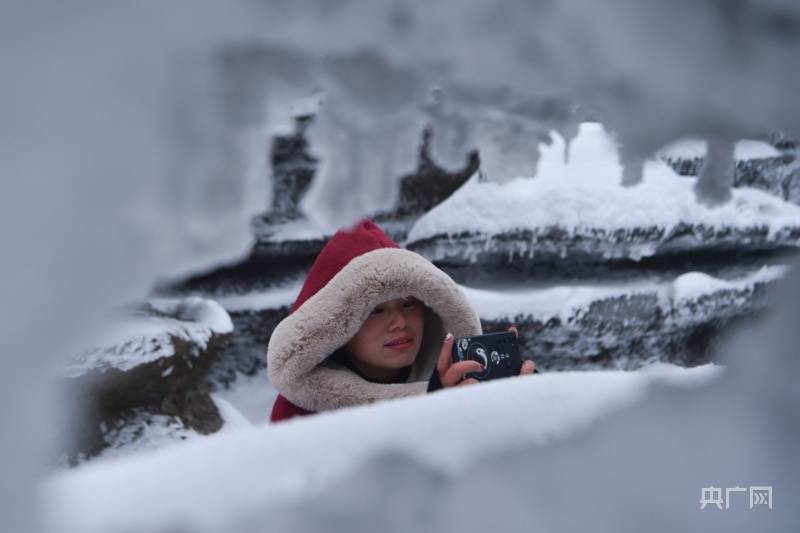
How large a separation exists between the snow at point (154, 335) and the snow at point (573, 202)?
571 millimetres

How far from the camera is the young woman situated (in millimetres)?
738

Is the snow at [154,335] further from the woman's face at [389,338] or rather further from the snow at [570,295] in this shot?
the snow at [570,295]

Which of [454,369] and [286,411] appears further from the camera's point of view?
[286,411]

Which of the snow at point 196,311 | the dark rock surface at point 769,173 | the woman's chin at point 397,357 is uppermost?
the dark rock surface at point 769,173

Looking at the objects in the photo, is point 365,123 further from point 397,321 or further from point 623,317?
point 623,317

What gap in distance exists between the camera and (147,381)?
126cm

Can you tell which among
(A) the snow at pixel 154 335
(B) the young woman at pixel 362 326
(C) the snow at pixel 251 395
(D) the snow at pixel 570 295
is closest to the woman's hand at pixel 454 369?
(B) the young woman at pixel 362 326

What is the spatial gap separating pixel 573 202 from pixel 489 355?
132 centimetres

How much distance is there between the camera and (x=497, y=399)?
0.18 metres

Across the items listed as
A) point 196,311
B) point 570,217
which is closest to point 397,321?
point 196,311

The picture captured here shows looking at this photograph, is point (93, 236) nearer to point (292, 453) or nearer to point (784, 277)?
point (292, 453)

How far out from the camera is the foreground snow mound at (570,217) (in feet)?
5.85

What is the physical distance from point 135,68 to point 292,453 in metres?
0.09

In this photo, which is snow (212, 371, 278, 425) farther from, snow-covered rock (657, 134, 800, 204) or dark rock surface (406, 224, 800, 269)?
snow-covered rock (657, 134, 800, 204)
